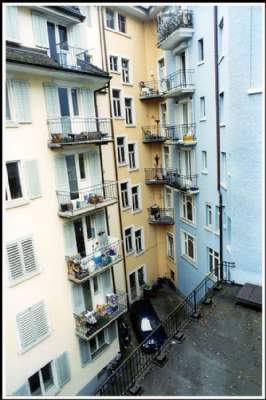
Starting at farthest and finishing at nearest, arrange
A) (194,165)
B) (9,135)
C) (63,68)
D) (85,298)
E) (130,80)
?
(130,80), (194,165), (85,298), (63,68), (9,135)

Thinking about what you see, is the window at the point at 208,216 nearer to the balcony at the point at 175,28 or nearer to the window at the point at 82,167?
the window at the point at 82,167

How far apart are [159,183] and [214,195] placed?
5587 mm

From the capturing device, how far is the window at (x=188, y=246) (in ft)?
60.7

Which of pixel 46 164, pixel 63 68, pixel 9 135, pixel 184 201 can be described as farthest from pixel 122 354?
pixel 63 68

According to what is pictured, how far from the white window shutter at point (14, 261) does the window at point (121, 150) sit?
958 cm

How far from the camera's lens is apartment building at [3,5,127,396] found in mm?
9906

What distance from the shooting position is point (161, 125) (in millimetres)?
19844

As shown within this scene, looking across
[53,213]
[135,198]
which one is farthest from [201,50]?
[53,213]

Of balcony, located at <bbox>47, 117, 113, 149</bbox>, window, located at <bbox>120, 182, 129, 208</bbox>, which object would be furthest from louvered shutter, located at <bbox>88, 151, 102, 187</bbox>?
window, located at <bbox>120, 182, 129, 208</bbox>

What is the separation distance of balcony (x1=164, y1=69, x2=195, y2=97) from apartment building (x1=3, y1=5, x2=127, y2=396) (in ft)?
17.0

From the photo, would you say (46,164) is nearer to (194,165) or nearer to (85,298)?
(85,298)

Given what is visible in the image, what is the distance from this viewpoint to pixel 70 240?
12055mm

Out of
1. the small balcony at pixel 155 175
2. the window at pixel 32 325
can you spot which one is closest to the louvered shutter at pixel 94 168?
the window at pixel 32 325

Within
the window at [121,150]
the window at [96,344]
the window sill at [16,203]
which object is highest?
the window at [121,150]
